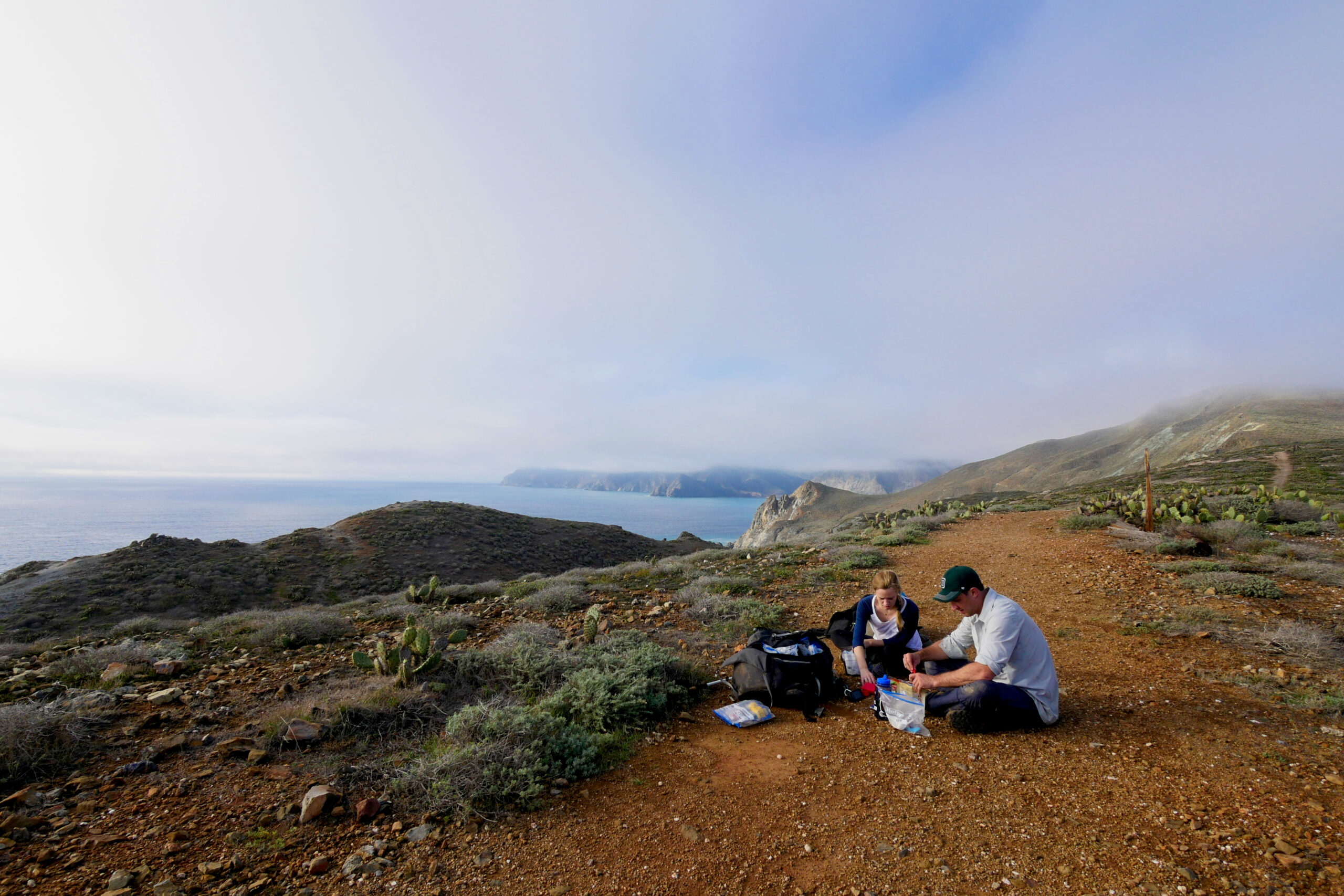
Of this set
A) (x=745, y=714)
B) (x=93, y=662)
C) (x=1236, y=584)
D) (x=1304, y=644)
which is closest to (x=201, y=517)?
(x=93, y=662)

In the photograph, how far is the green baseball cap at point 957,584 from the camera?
4555 mm

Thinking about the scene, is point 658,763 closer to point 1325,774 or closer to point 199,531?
point 1325,774

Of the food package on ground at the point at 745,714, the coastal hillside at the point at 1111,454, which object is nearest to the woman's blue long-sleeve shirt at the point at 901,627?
the food package on ground at the point at 745,714

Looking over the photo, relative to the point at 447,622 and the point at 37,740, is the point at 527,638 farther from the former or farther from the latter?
the point at 37,740

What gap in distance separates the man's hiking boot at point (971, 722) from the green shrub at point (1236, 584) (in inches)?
249

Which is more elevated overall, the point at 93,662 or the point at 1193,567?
the point at 1193,567

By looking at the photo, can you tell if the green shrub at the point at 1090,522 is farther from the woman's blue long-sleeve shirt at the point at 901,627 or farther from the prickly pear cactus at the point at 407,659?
the prickly pear cactus at the point at 407,659

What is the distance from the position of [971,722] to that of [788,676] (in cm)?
164

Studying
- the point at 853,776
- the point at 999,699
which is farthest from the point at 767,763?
the point at 999,699

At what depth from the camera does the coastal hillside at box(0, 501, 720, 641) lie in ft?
53.5

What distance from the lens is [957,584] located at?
4.56 metres

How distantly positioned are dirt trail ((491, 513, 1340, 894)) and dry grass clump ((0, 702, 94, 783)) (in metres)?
3.89

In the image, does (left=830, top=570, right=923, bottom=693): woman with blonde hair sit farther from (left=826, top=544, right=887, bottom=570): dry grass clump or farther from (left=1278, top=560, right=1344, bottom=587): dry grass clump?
(left=1278, top=560, right=1344, bottom=587): dry grass clump

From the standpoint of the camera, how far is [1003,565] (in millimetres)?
10797
